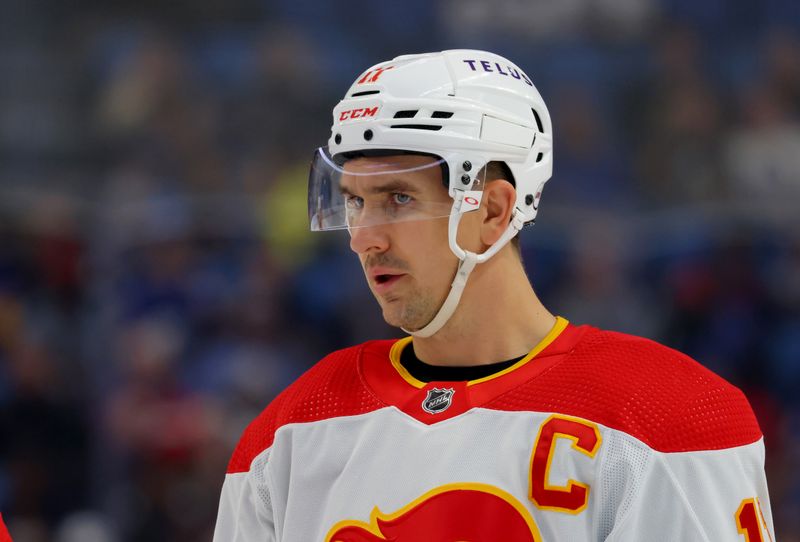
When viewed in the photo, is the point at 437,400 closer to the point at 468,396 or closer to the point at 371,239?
the point at 468,396

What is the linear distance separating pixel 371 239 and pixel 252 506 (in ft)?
1.64

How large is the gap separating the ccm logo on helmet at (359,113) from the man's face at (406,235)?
7 centimetres

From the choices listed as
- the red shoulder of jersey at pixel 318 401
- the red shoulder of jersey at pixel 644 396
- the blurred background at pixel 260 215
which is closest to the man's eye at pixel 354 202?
the red shoulder of jersey at pixel 318 401

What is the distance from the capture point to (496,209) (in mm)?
1984

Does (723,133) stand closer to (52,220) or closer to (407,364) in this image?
(52,220)

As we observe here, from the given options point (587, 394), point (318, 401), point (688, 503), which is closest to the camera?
point (688, 503)

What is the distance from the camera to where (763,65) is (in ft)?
18.6

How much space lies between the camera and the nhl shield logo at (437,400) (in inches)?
74.8

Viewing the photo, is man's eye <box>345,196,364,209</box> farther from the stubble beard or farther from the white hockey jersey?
the white hockey jersey

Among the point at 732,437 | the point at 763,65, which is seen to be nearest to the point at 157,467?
the point at 732,437

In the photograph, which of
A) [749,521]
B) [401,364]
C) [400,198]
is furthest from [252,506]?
[749,521]

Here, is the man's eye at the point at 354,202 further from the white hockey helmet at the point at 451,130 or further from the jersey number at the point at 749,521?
the jersey number at the point at 749,521

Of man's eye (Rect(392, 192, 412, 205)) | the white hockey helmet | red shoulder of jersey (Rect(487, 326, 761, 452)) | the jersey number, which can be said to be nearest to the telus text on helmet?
the white hockey helmet

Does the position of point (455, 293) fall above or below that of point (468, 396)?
above
